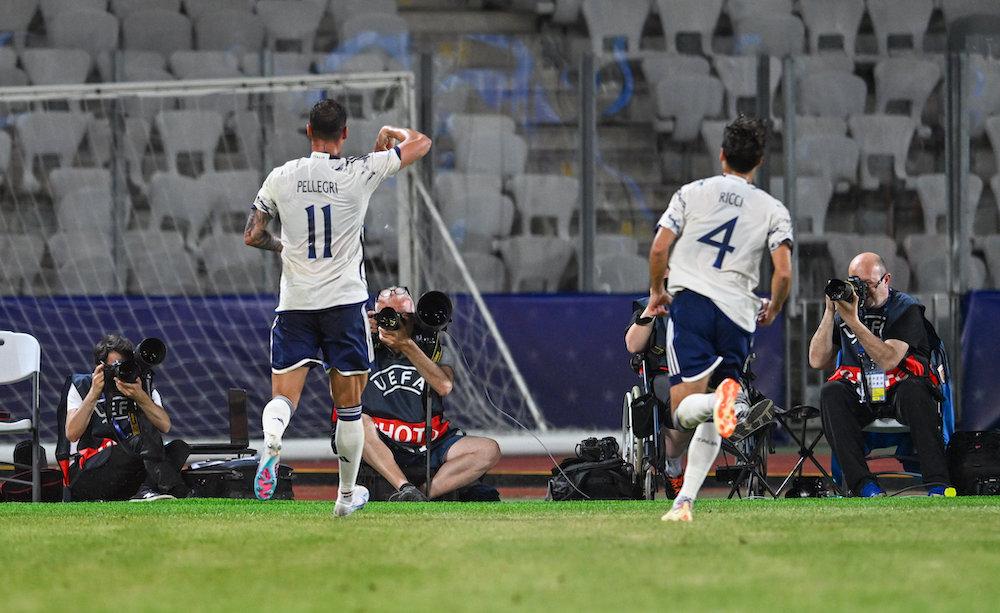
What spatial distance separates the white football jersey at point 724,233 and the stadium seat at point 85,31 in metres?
9.19

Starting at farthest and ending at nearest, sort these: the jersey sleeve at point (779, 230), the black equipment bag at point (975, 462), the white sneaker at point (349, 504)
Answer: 1. the black equipment bag at point (975, 462)
2. the white sneaker at point (349, 504)
3. the jersey sleeve at point (779, 230)

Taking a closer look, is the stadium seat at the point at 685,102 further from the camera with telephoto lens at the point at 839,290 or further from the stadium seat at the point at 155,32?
the camera with telephoto lens at the point at 839,290

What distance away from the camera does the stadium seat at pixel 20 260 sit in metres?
12.7

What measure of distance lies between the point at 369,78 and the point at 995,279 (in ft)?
20.2

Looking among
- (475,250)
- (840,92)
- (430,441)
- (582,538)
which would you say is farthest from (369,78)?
(582,538)

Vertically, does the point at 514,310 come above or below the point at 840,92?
below

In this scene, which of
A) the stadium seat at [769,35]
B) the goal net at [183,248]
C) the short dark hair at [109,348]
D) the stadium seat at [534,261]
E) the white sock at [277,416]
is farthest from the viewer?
the stadium seat at [769,35]

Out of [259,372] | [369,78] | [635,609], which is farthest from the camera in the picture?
[259,372]

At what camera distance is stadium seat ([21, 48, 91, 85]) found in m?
13.7

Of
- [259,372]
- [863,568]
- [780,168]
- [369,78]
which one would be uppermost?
[369,78]

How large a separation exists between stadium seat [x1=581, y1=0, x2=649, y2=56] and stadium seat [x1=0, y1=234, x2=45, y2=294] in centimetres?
586

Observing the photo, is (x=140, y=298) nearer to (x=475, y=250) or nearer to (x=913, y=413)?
(x=475, y=250)

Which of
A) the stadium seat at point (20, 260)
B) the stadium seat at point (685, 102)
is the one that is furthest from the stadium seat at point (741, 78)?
the stadium seat at point (20, 260)

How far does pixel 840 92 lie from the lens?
42.9 feet
